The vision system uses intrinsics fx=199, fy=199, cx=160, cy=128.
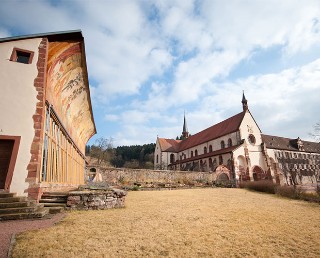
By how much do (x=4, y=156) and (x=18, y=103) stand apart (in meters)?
2.05

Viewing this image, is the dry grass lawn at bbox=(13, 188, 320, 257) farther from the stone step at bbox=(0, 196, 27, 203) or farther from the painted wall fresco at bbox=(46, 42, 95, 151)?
the painted wall fresco at bbox=(46, 42, 95, 151)

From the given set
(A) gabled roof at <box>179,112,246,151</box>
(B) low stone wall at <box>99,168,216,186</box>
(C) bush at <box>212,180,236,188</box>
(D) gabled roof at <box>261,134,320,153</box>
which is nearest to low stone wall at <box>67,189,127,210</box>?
(B) low stone wall at <box>99,168,216,186</box>

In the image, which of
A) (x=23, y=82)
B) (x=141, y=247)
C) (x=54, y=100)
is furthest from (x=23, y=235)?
(x=54, y=100)

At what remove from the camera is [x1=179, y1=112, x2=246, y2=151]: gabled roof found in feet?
118

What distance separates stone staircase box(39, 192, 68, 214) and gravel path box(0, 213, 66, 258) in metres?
0.84

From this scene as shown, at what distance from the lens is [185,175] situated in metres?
27.2

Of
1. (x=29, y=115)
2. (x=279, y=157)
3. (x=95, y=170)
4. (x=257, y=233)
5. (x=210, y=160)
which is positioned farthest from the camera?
(x=279, y=157)

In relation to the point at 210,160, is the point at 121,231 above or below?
below

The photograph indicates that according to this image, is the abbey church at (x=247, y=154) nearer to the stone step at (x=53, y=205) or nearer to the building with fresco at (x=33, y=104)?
the building with fresco at (x=33, y=104)

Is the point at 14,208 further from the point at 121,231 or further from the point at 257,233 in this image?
the point at 257,233

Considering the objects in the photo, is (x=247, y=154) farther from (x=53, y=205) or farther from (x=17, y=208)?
(x=17, y=208)

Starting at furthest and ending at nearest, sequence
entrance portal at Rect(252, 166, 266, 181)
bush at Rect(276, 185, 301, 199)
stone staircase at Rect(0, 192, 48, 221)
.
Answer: entrance portal at Rect(252, 166, 266, 181) < bush at Rect(276, 185, 301, 199) < stone staircase at Rect(0, 192, 48, 221)

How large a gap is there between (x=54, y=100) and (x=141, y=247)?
870 centimetres

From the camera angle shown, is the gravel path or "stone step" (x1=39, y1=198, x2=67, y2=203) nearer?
the gravel path
